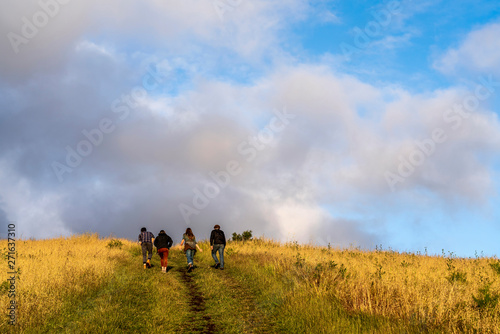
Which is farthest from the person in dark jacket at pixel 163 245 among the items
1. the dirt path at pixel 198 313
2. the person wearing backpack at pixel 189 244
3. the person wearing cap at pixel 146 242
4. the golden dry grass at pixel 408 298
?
the golden dry grass at pixel 408 298

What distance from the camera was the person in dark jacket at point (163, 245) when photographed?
18.6 meters

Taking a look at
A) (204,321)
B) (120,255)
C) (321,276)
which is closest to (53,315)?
(204,321)

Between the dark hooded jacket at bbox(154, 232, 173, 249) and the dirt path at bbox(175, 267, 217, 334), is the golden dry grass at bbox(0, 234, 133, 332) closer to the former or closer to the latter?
the dark hooded jacket at bbox(154, 232, 173, 249)

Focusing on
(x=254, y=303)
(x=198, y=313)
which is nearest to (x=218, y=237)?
(x=254, y=303)

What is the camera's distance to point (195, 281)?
15.4 m

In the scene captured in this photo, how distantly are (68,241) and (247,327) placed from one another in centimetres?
2491

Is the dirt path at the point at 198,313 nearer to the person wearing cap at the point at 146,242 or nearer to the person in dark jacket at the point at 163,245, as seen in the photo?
the person in dark jacket at the point at 163,245

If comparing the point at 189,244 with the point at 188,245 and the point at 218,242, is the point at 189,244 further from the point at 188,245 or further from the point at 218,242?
the point at 218,242

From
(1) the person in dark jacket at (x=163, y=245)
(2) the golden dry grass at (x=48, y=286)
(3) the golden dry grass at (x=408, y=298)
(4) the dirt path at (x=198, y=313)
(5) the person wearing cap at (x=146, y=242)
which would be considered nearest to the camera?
(3) the golden dry grass at (x=408, y=298)

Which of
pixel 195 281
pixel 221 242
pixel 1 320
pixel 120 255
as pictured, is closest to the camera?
pixel 1 320

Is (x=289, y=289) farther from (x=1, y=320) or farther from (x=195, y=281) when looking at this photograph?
(x=1, y=320)

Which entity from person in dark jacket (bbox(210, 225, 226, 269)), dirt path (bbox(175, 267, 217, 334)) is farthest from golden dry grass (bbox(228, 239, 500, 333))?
person in dark jacket (bbox(210, 225, 226, 269))

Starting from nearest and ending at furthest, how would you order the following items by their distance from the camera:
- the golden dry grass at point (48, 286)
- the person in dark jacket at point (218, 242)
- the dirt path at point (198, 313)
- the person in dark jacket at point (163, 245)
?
the dirt path at point (198, 313) → the golden dry grass at point (48, 286) → the person in dark jacket at point (163, 245) → the person in dark jacket at point (218, 242)

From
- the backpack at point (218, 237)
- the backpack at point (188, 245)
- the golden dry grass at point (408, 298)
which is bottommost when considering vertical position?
the golden dry grass at point (408, 298)
